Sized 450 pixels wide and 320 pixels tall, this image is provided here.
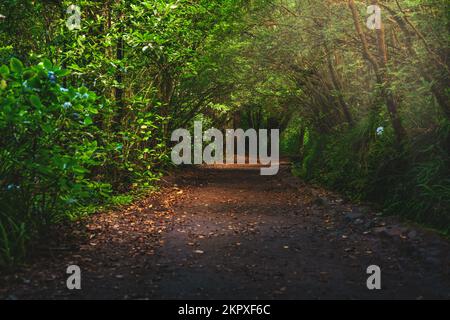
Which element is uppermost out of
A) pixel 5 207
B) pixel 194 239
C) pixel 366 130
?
pixel 366 130

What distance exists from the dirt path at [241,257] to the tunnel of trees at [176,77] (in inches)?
22.7

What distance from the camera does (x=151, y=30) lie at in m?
10.0

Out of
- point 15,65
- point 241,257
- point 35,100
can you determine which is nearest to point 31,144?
point 35,100

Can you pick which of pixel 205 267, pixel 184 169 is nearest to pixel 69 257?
pixel 205 267

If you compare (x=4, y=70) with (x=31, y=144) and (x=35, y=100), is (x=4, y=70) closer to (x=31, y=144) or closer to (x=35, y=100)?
(x=35, y=100)

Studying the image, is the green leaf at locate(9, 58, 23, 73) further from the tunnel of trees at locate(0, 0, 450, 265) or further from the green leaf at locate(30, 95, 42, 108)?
the green leaf at locate(30, 95, 42, 108)

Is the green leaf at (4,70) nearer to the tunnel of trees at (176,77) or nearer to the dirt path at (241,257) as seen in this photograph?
the tunnel of trees at (176,77)

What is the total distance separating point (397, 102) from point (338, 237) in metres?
3.96

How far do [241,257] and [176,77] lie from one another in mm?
11320

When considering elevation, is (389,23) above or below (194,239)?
above

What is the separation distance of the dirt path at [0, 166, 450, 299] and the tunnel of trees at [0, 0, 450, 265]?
58cm

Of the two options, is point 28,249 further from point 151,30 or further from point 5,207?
point 151,30
